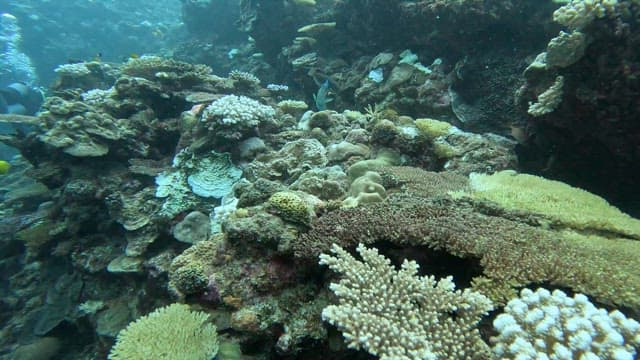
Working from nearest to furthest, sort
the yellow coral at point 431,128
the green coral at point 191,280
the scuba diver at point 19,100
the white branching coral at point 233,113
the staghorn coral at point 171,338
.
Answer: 1. the staghorn coral at point 171,338
2. the green coral at point 191,280
3. the yellow coral at point 431,128
4. the white branching coral at point 233,113
5. the scuba diver at point 19,100

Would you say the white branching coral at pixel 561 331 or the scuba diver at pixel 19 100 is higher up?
the white branching coral at pixel 561 331

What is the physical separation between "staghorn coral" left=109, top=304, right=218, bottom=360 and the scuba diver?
17064 mm

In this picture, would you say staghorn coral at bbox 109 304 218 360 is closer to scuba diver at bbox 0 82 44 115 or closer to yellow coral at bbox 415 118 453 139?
yellow coral at bbox 415 118 453 139

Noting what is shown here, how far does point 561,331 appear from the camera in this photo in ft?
6.51

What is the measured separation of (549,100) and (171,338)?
570cm

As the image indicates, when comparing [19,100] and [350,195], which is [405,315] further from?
[19,100]

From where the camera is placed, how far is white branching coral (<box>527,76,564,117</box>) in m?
5.20

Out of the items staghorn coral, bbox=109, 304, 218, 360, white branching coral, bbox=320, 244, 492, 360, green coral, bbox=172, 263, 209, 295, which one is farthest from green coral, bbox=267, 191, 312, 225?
staghorn coral, bbox=109, 304, 218, 360

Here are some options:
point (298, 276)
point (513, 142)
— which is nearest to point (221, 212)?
point (298, 276)

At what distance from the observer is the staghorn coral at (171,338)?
2.72 metres

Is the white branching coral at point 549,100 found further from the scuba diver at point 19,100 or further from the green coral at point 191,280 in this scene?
the scuba diver at point 19,100

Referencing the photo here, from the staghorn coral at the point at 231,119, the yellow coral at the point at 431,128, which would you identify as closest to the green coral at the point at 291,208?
the yellow coral at the point at 431,128

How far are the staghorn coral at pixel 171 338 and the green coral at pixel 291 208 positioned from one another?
3.69 ft

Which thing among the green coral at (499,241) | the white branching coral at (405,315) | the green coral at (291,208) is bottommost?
the green coral at (291,208)
